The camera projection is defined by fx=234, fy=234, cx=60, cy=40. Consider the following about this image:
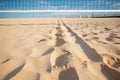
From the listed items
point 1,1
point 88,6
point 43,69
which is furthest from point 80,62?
point 1,1

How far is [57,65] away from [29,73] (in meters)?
0.46

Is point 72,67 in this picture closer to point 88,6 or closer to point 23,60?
point 23,60

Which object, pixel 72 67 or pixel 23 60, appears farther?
pixel 23 60

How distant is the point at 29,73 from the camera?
2.75 meters

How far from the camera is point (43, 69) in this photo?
2893 mm

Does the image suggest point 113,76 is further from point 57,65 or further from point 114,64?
point 57,65

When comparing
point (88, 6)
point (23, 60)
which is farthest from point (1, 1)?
point (23, 60)

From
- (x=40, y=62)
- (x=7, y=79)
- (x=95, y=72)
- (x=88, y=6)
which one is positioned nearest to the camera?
(x=7, y=79)

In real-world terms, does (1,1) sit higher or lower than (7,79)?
higher

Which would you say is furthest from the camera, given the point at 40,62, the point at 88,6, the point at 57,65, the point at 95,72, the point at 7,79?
the point at 88,6

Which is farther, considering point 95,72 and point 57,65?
point 57,65

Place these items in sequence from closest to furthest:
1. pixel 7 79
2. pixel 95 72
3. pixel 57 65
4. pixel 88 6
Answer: pixel 7 79 → pixel 95 72 → pixel 57 65 → pixel 88 6

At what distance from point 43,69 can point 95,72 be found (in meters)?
0.64

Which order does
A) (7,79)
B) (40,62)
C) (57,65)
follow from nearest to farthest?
(7,79), (57,65), (40,62)
